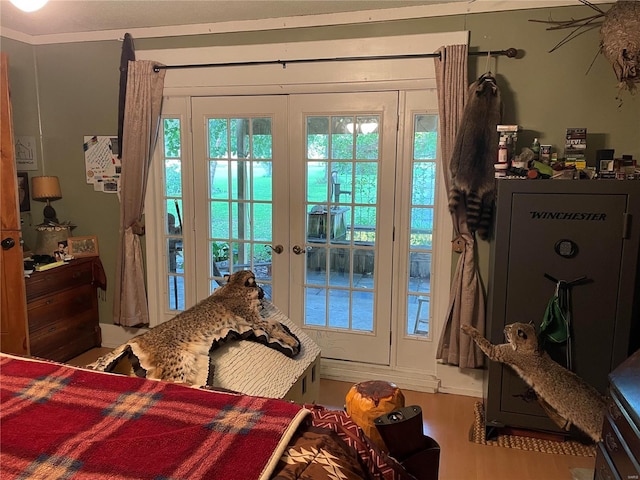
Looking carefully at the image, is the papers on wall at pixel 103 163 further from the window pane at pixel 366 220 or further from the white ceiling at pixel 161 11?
the window pane at pixel 366 220

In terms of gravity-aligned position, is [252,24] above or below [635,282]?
above

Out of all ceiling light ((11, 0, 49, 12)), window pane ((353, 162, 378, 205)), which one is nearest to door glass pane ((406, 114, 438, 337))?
window pane ((353, 162, 378, 205))

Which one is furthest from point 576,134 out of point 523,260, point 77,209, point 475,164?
point 77,209

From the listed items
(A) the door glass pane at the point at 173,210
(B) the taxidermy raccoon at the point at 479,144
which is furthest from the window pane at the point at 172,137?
(B) the taxidermy raccoon at the point at 479,144

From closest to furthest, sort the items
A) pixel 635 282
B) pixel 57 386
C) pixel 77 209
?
1. pixel 57 386
2. pixel 635 282
3. pixel 77 209

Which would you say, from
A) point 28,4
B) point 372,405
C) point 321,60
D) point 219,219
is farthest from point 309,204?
point 372,405

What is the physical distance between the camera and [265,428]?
121 cm

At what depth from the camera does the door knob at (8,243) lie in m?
3.02

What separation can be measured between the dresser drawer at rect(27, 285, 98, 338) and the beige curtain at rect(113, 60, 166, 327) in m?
0.25

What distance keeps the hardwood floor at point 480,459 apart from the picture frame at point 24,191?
9.40 feet

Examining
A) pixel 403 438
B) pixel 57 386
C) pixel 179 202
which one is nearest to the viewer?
pixel 403 438

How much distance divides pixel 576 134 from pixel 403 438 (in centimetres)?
223

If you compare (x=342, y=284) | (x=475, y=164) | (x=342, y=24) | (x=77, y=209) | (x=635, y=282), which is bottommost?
(x=342, y=284)

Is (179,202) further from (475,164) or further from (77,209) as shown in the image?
(475,164)
